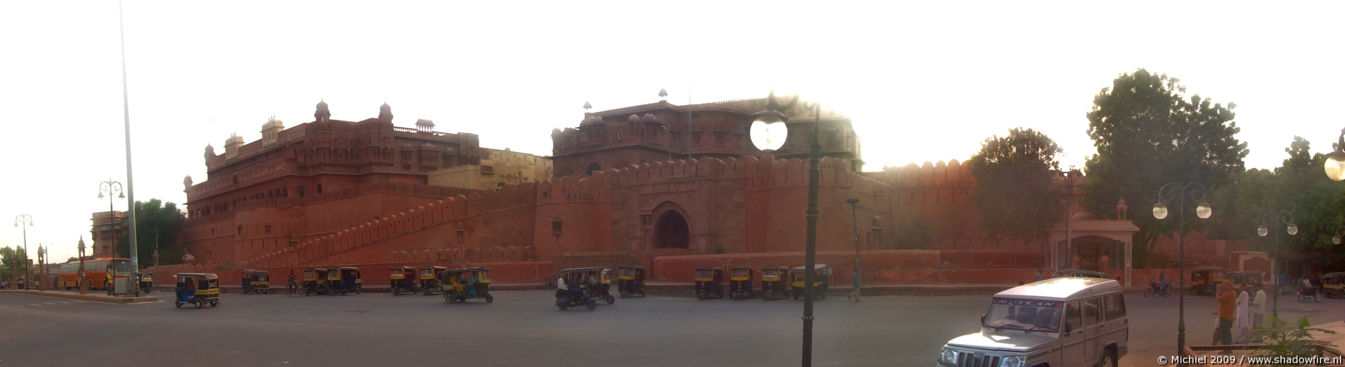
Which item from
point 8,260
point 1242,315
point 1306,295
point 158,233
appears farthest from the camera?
point 8,260

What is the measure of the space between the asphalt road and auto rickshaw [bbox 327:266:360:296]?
8.53m

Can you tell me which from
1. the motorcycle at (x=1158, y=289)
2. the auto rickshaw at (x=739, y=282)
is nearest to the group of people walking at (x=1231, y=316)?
the motorcycle at (x=1158, y=289)

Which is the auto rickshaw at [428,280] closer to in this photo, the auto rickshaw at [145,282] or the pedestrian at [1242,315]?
the auto rickshaw at [145,282]

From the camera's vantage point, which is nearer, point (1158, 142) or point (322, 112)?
point (1158, 142)

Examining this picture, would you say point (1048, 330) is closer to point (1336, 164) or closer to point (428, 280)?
point (1336, 164)

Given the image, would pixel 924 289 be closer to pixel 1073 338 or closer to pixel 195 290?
pixel 1073 338

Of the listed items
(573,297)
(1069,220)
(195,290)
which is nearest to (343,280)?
(195,290)

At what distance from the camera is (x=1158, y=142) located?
1109 inches

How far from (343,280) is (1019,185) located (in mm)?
21404

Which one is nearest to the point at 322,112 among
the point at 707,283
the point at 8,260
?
the point at 707,283

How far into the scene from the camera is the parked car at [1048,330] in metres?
8.55

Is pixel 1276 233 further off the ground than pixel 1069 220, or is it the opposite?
pixel 1276 233

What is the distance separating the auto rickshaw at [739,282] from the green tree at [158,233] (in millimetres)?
48854

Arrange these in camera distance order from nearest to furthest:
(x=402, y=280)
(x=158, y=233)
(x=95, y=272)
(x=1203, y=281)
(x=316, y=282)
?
(x=1203, y=281)
(x=402, y=280)
(x=316, y=282)
(x=95, y=272)
(x=158, y=233)
